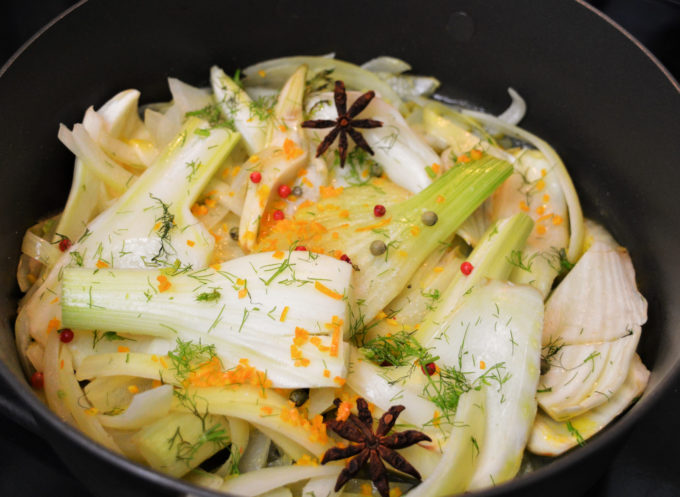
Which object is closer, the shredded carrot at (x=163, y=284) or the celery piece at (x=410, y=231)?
the shredded carrot at (x=163, y=284)

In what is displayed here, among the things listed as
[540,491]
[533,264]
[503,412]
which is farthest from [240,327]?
[533,264]

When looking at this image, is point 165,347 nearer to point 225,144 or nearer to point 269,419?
point 269,419

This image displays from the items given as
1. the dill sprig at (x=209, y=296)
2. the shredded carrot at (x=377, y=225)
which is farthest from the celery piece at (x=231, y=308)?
the shredded carrot at (x=377, y=225)

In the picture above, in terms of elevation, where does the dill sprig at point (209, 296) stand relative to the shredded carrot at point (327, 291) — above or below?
below

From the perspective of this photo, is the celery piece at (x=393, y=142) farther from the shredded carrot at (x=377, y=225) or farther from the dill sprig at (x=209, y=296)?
the dill sprig at (x=209, y=296)

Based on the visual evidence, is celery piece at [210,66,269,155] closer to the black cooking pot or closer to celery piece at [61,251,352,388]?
the black cooking pot

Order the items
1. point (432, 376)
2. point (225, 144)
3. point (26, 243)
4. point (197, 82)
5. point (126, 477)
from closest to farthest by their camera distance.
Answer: point (126, 477), point (432, 376), point (26, 243), point (225, 144), point (197, 82)
